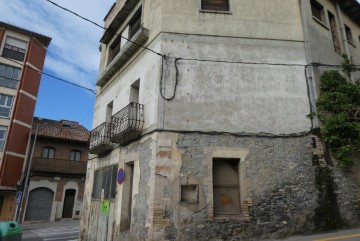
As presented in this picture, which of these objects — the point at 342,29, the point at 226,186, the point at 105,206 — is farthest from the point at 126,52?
the point at 342,29

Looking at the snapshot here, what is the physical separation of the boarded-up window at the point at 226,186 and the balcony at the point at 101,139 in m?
4.45

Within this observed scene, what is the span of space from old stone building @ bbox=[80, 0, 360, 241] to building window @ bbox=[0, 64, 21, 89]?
18.5 meters

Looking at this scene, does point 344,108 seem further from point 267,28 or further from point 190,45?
point 190,45

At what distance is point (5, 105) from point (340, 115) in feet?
82.2

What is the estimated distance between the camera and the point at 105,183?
35.5 ft

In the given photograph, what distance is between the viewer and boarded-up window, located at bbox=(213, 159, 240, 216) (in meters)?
7.94

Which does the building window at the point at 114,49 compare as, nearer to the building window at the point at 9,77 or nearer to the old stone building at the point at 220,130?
the old stone building at the point at 220,130

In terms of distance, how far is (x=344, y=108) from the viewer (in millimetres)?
8914

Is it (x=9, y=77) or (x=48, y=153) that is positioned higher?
(x=9, y=77)

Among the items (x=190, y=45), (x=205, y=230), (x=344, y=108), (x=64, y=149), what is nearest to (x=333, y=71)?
(x=344, y=108)

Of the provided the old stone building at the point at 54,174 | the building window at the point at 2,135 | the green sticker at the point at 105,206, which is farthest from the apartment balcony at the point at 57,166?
the green sticker at the point at 105,206

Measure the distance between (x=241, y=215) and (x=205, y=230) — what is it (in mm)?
A: 1090

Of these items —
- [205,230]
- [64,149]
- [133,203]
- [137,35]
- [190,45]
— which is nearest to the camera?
[205,230]

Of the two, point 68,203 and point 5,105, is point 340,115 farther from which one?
point 5,105
